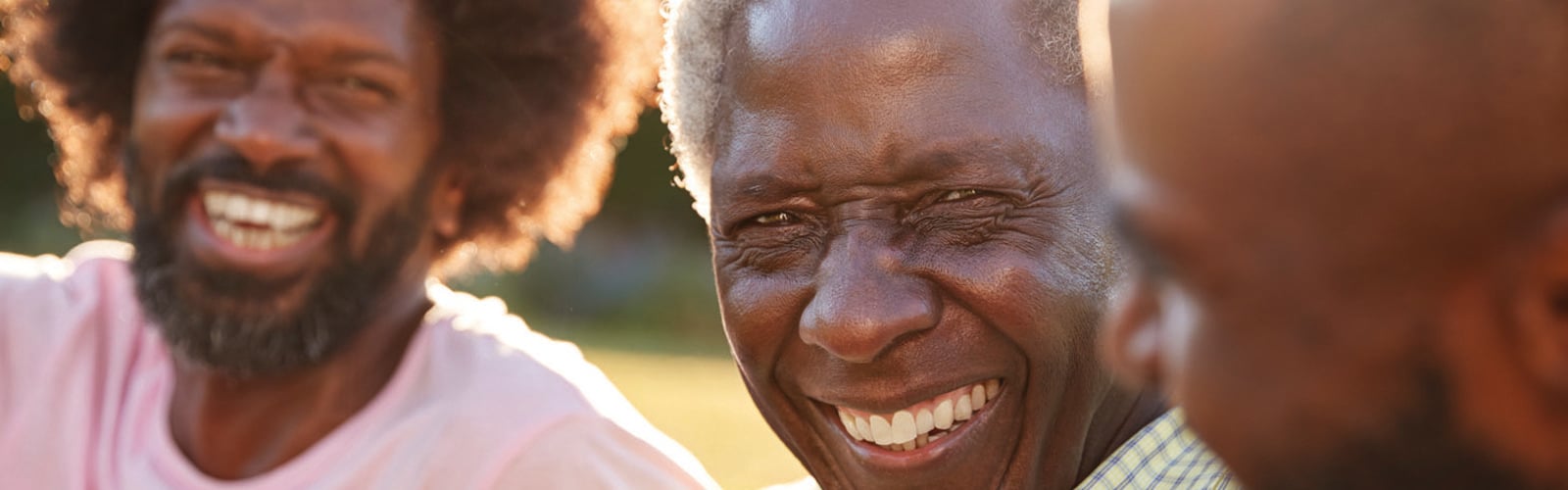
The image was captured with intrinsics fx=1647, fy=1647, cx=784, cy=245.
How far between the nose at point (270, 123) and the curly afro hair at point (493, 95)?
0.45m

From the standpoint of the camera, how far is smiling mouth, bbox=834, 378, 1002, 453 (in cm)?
261

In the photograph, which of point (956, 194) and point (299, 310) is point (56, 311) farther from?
point (956, 194)

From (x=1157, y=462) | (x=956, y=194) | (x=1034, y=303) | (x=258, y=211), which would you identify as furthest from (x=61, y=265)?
(x=1157, y=462)

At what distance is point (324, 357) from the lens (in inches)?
150

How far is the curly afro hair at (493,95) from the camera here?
4.18 meters

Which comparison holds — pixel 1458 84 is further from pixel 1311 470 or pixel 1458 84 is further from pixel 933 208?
pixel 933 208

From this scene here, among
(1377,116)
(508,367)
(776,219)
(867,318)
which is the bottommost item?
(508,367)

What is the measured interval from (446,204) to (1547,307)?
3.31m

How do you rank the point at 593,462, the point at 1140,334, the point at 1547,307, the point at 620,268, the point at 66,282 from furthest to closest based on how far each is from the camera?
1. the point at 620,268
2. the point at 66,282
3. the point at 593,462
4. the point at 1140,334
5. the point at 1547,307

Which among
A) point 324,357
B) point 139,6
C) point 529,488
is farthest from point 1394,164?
point 139,6

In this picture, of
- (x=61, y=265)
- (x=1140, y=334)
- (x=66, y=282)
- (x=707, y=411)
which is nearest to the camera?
(x=1140, y=334)

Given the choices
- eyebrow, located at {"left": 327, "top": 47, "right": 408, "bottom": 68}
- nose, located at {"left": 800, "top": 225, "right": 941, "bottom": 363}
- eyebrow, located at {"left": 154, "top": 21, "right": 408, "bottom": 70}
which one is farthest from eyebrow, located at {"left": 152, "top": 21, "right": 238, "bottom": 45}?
nose, located at {"left": 800, "top": 225, "right": 941, "bottom": 363}

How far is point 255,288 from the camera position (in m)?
3.82

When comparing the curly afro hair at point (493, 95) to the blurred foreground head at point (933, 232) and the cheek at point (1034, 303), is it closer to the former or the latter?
the blurred foreground head at point (933, 232)
